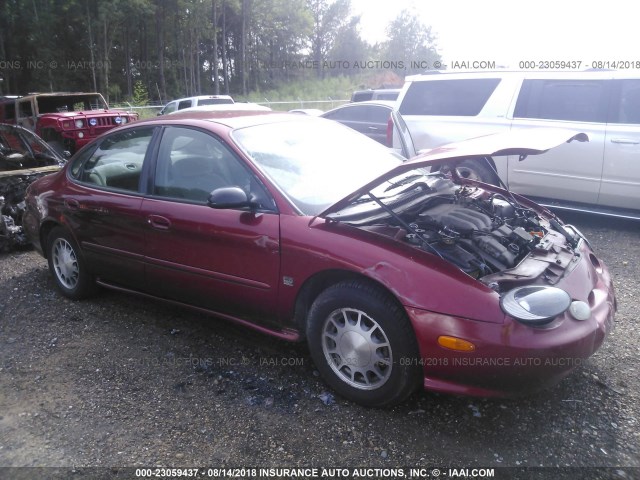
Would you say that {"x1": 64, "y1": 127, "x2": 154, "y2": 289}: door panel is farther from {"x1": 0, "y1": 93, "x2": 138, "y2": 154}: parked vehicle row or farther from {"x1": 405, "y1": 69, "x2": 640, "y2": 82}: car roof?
{"x1": 0, "y1": 93, "x2": 138, "y2": 154}: parked vehicle row

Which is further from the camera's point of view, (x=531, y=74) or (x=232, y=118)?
(x=531, y=74)

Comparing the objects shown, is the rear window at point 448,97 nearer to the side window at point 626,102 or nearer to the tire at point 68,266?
the side window at point 626,102

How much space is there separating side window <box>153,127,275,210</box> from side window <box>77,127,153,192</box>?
0.81 feet

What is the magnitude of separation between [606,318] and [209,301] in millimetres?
2388

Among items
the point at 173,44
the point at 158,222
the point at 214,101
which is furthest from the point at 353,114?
the point at 173,44

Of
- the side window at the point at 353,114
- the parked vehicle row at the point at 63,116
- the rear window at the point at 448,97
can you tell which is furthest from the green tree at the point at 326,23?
the rear window at the point at 448,97

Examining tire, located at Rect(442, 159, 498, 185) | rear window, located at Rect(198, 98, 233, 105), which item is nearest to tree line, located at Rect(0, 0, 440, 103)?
rear window, located at Rect(198, 98, 233, 105)

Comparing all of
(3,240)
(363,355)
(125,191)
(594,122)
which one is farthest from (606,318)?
(3,240)

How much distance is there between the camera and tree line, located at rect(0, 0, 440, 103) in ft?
109

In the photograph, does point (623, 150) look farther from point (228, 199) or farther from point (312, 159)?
point (228, 199)

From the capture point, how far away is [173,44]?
4159cm

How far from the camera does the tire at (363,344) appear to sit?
2652 millimetres

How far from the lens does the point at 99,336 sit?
12.6 feet

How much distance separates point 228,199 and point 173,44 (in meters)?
43.0
